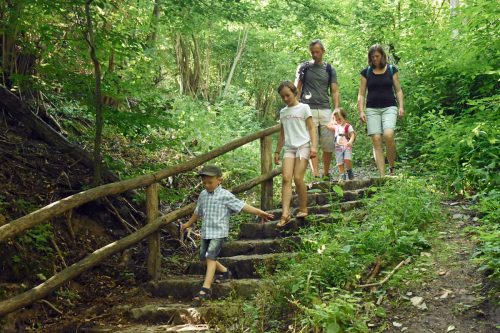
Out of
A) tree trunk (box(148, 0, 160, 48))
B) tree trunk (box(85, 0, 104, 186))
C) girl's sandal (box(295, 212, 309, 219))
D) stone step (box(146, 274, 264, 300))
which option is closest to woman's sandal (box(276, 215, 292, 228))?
girl's sandal (box(295, 212, 309, 219))

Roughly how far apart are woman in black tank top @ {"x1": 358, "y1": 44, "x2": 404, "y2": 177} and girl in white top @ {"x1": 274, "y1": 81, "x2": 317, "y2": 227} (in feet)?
5.37

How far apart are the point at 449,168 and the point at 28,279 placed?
528 cm

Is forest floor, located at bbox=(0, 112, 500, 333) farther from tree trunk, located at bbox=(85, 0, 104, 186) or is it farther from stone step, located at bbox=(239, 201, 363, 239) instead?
stone step, located at bbox=(239, 201, 363, 239)

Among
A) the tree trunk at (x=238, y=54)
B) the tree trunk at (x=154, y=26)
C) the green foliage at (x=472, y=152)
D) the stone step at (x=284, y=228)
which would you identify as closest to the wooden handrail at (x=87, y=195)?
the stone step at (x=284, y=228)

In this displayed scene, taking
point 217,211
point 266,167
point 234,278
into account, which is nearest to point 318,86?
point 266,167

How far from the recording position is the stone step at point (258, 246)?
586 centimetres

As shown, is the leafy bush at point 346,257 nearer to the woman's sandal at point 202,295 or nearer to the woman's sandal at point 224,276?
the woman's sandal at point 224,276

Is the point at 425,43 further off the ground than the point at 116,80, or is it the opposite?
the point at 425,43

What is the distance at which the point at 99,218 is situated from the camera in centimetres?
697

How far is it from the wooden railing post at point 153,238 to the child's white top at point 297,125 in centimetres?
173

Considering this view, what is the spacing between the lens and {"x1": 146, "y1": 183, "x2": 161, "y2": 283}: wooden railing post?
226 inches

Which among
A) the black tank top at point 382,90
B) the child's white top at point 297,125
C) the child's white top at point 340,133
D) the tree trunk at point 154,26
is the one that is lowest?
the child's white top at point 340,133

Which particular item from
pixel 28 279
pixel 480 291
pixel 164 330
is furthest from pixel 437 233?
pixel 28 279

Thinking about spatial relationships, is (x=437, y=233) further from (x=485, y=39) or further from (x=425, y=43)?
(x=425, y=43)
